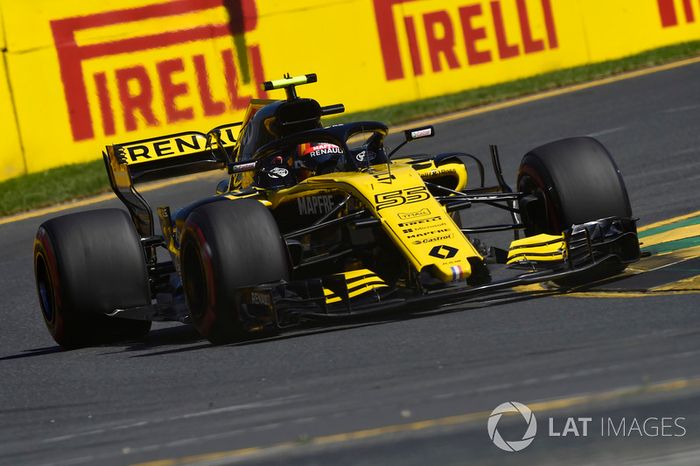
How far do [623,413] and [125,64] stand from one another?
12793mm

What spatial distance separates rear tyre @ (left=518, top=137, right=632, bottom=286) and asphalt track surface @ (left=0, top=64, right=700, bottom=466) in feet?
1.90

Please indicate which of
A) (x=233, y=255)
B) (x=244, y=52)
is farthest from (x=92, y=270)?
(x=244, y=52)

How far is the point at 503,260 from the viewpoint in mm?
8547

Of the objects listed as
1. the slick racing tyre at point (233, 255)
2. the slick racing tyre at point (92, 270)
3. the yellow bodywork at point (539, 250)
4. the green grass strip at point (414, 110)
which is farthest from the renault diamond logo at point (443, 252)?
the green grass strip at point (414, 110)

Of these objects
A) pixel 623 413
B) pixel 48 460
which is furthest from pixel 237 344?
pixel 623 413

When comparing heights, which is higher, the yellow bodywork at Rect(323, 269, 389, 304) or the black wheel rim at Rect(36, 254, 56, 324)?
the black wheel rim at Rect(36, 254, 56, 324)

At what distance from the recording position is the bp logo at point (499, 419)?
4512mm

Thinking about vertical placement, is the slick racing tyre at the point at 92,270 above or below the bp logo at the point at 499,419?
above

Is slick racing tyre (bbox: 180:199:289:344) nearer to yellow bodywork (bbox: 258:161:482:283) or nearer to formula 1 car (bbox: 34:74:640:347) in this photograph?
formula 1 car (bbox: 34:74:640:347)

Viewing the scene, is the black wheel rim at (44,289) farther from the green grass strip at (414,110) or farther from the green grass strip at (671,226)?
the green grass strip at (414,110)

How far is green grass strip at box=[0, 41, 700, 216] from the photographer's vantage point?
1584 centimetres

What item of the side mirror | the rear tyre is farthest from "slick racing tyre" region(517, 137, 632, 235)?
the side mirror

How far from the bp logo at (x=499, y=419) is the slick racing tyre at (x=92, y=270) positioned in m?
4.12

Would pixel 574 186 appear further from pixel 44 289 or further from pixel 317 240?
pixel 44 289
